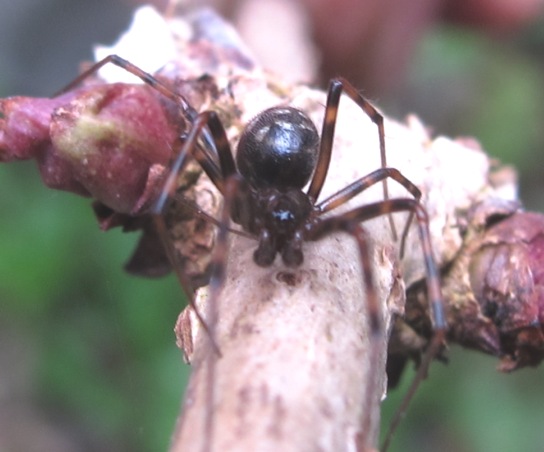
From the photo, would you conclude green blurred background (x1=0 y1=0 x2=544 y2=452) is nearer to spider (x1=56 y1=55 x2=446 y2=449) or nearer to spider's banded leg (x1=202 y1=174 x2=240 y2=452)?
spider (x1=56 y1=55 x2=446 y2=449)

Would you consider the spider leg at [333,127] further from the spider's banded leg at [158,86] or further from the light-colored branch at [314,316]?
the spider's banded leg at [158,86]

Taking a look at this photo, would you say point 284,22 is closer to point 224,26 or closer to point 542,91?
point 224,26

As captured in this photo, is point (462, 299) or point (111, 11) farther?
point (111, 11)

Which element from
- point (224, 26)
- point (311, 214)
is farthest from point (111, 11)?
point (311, 214)

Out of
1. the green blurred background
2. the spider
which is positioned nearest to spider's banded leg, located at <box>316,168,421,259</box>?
the spider

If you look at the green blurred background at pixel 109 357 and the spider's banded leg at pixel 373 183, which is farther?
the green blurred background at pixel 109 357

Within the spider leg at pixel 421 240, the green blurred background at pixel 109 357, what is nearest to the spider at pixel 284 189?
the spider leg at pixel 421 240
